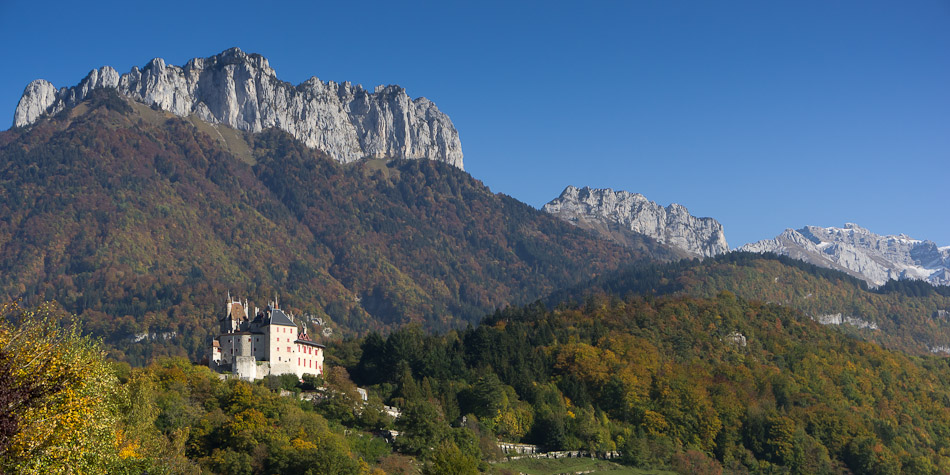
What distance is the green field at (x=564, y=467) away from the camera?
4026 inches

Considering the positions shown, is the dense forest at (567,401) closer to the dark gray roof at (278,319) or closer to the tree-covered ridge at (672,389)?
the tree-covered ridge at (672,389)

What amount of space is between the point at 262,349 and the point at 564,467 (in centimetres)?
3643

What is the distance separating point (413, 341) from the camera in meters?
127

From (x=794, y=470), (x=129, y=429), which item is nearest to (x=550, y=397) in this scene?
(x=794, y=470)

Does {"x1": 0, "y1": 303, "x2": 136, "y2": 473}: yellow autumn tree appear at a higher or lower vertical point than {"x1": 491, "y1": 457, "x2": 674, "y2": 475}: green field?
higher

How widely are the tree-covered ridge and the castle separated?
11.1 meters

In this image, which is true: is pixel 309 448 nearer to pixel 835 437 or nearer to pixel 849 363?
pixel 835 437

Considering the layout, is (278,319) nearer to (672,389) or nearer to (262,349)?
(262,349)

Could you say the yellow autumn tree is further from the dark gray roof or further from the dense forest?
the dark gray roof

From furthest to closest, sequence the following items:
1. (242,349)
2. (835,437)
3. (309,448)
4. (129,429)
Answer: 1. (835,437)
2. (242,349)
3. (309,448)
4. (129,429)

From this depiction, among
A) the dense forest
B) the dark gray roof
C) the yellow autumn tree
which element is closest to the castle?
the dark gray roof

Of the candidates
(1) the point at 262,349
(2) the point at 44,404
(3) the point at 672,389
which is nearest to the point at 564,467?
(3) the point at 672,389

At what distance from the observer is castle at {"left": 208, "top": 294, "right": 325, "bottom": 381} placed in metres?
108

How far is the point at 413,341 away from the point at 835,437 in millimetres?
59399
